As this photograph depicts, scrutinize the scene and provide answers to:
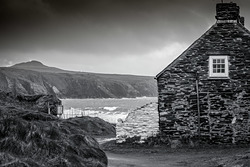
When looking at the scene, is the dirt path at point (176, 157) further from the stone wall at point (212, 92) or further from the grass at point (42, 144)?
the grass at point (42, 144)

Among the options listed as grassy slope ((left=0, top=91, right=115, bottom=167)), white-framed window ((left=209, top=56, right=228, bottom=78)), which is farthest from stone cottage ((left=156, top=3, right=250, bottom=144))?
grassy slope ((left=0, top=91, right=115, bottom=167))

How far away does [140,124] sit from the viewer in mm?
26703

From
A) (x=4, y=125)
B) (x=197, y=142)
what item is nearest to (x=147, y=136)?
(x=197, y=142)

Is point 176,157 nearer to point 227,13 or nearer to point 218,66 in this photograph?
point 218,66

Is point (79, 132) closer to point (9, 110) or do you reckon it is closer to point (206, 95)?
point (9, 110)

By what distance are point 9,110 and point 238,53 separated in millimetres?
18397

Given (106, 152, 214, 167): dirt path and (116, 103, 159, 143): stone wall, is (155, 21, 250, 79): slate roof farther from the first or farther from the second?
(106, 152, 214, 167): dirt path

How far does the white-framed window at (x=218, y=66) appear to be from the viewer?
85.8ft

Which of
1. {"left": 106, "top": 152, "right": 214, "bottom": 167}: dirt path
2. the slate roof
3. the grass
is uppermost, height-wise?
the slate roof

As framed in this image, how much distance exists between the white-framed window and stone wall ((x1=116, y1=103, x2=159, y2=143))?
4.22 meters

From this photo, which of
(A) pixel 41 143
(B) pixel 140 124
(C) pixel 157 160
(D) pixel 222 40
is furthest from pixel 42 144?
(D) pixel 222 40

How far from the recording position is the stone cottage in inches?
1022

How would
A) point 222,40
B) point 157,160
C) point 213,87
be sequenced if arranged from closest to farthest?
point 157,160
point 213,87
point 222,40

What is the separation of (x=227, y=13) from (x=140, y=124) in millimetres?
8981
